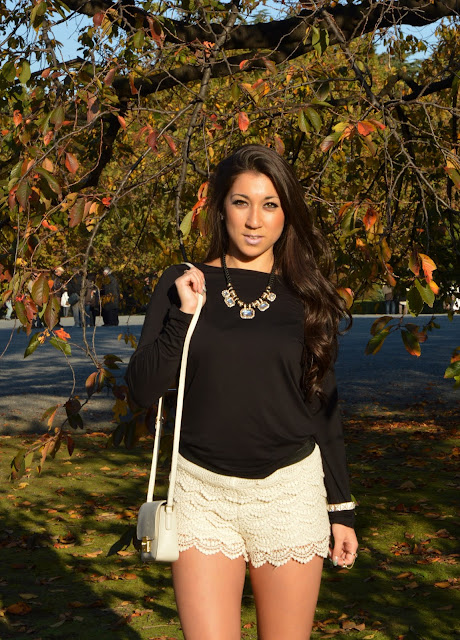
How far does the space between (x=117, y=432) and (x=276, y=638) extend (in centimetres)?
166

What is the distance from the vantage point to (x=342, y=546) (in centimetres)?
286

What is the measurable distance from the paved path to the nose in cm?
811

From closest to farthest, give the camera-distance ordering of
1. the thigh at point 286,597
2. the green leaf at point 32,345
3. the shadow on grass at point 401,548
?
the thigh at point 286,597 < the green leaf at point 32,345 < the shadow on grass at point 401,548

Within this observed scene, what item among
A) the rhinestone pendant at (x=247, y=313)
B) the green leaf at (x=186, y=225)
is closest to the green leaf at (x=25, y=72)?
the green leaf at (x=186, y=225)

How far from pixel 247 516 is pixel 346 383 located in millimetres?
12197

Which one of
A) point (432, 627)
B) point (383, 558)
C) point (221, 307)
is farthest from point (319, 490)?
point (383, 558)

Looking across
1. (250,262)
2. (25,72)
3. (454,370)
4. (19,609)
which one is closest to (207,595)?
(250,262)

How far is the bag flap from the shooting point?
249cm

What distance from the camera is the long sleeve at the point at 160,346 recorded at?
254 cm

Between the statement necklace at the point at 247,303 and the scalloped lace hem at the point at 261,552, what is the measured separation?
0.66m

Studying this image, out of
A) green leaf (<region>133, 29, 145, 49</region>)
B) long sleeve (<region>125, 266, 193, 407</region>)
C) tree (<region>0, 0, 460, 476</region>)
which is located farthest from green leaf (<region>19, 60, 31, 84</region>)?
long sleeve (<region>125, 266, 193, 407</region>)

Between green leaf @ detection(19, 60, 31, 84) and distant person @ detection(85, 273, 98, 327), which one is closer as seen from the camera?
distant person @ detection(85, 273, 98, 327)

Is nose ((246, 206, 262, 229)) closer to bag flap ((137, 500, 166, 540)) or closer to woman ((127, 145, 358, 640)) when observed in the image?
woman ((127, 145, 358, 640))

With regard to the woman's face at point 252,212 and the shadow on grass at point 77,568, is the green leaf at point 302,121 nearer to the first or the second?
the woman's face at point 252,212
